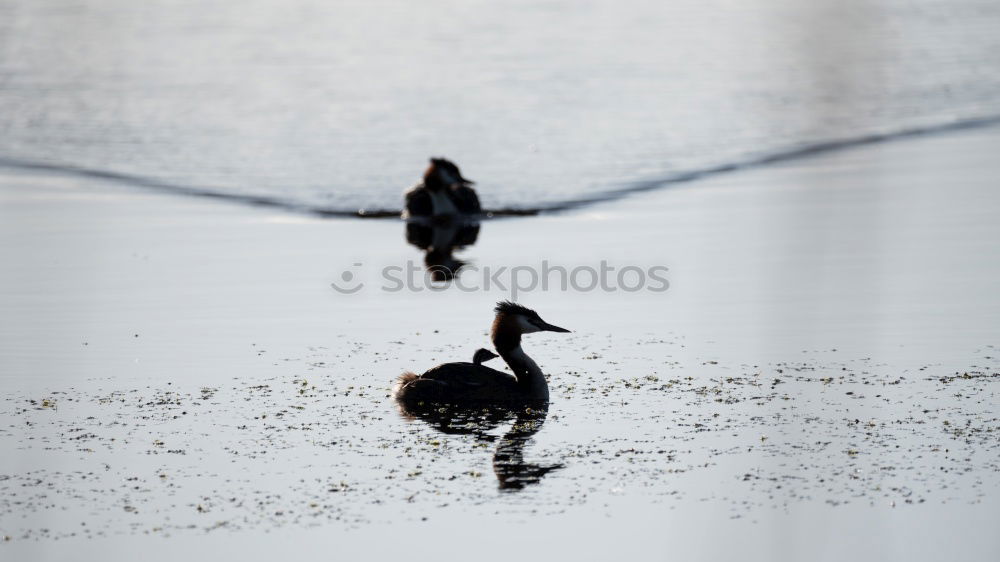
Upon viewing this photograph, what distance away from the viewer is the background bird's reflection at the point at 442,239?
1631cm

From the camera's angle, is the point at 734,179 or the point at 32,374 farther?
the point at 734,179

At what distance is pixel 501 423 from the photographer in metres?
10.8

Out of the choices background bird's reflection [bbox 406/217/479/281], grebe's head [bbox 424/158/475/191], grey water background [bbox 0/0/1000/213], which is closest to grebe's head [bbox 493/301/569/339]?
background bird's reflection [bbox 406/217/479/281]

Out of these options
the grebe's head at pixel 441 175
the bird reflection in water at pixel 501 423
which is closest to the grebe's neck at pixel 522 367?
the bird reflection in water at pixel 501 423

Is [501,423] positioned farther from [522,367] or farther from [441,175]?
[441,175]

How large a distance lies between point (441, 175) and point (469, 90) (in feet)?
26.9

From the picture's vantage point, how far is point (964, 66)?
93.4 feet

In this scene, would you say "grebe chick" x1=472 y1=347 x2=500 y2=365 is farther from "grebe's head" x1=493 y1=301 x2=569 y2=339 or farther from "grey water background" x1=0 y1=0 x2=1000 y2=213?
"grey water background" x1=0 y1=0 x2=1000 y2=213

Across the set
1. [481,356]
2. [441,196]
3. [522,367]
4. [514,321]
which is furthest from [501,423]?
[441,196]

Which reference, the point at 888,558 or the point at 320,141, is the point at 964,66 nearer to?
the point at 320,141

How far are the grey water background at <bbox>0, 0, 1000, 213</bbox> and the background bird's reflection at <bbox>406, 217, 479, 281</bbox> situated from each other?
3.65ft

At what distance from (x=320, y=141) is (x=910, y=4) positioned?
19.3m

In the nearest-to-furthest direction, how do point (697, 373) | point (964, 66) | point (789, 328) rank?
point (697, 373) < point (789, 328) < point (964, 66)

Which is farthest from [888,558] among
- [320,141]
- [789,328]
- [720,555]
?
[320,141]
